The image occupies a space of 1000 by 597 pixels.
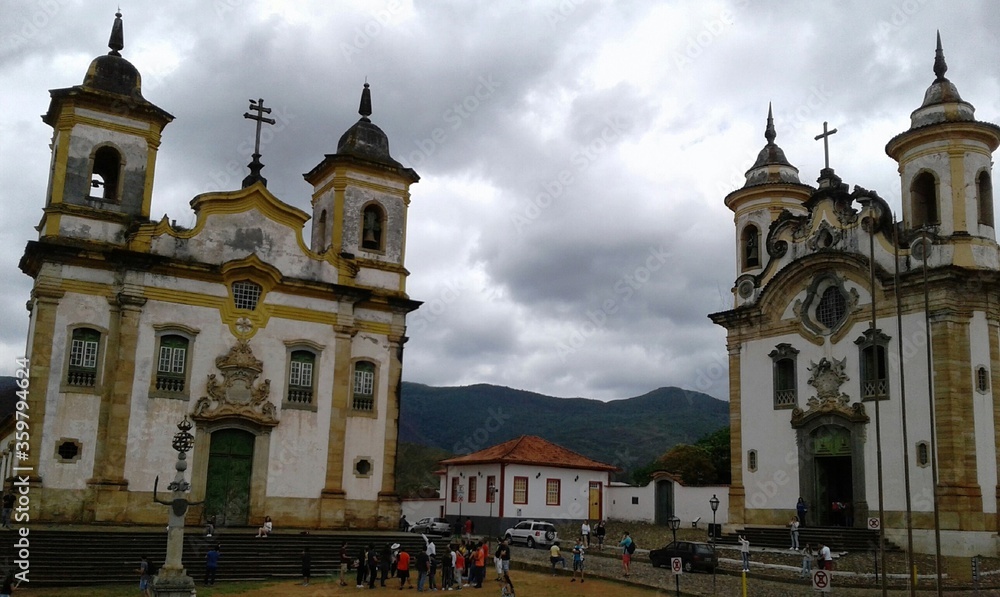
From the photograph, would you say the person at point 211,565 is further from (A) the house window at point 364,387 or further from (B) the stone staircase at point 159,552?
(A) the house window at point 364,387

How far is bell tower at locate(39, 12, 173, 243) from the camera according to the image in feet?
84.5

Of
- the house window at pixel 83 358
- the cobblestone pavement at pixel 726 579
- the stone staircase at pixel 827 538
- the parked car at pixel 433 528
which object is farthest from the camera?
the parked car at pixel 433 528

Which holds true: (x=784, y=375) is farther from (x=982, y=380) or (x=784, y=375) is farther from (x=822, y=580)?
(x=822, y=580)

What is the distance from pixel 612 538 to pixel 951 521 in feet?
43.8

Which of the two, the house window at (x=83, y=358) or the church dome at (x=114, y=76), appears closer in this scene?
the house window at (x=83, y=358)

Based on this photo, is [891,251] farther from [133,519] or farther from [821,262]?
[133,519]

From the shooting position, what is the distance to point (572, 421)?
174750 millimetres

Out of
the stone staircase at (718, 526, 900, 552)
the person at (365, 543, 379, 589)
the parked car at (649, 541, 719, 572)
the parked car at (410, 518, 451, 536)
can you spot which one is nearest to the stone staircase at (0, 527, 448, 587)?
the person at (365, 543, 379, 589)

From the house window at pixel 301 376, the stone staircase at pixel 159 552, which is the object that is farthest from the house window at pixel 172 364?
the stone staircase at pixel 159 552

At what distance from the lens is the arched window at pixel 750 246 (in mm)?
36906

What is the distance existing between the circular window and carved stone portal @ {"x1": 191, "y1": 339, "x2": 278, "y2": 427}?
62.0 ft

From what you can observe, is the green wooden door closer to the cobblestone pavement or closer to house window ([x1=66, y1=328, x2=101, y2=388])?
house window ([x1=66, y1=328, x2=101, y2=388])

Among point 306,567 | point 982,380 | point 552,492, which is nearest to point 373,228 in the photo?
point 306,567

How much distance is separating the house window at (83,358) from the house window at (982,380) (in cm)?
2598
